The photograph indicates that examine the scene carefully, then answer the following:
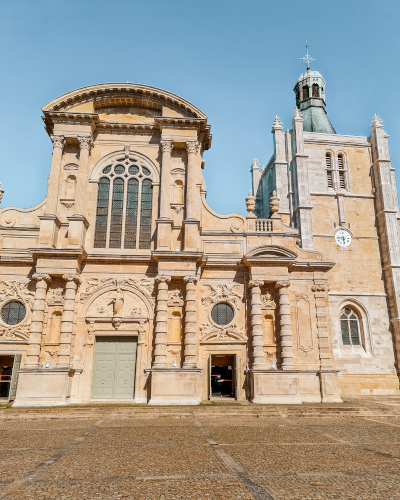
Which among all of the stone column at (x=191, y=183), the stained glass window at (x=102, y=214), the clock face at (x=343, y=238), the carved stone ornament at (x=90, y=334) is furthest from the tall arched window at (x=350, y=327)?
the stained glass window at (x=102, y=214)

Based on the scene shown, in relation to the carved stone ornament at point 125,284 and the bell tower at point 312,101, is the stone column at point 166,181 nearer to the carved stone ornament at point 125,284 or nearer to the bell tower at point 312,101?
the carved stone ornament at point 125,284

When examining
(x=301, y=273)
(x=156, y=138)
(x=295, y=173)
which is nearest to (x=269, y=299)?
(x=301, y=273)

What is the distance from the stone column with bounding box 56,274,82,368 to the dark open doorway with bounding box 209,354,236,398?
7093 mm

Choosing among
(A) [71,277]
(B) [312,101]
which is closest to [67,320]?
(A) [71,277]

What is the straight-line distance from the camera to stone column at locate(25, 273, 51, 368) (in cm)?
1766

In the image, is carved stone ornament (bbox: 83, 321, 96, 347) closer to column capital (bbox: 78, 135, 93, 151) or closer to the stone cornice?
column capital (bbox: 78, 135, 93, 151)

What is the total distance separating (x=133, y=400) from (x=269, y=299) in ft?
26.1

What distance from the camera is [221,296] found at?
2014 cm

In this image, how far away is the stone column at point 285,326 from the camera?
1878cm

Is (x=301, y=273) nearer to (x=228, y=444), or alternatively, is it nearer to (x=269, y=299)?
(x=269, y=299)

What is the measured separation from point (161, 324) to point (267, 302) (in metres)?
5.38

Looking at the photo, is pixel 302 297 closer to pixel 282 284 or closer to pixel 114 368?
pixel 282 284

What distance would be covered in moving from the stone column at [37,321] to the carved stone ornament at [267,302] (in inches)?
402

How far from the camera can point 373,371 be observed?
27.5m
